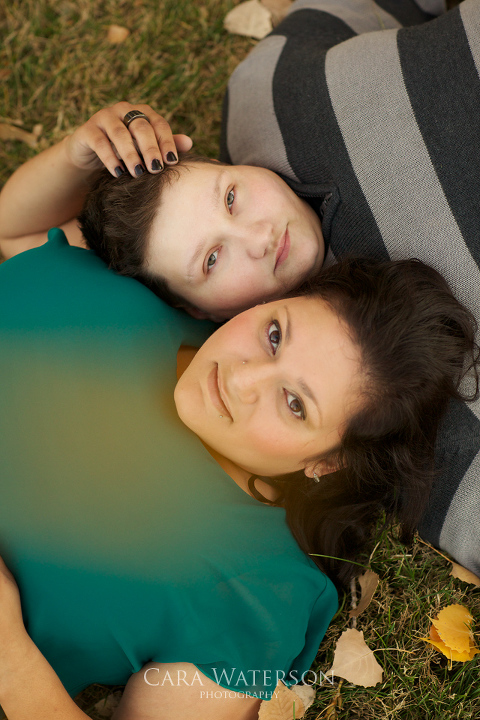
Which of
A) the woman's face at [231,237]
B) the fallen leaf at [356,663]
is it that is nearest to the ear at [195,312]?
the woman's face at [231,237]

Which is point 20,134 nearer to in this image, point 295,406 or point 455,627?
point 295,406

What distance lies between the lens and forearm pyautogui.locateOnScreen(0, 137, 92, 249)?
2492mm

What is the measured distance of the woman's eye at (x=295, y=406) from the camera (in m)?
1.75

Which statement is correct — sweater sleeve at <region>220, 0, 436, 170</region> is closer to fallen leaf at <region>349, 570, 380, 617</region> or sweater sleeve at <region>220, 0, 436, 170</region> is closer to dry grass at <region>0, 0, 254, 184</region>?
dry grass at <region>0, 0, 254, 184</region>

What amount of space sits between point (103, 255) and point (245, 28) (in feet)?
5.97

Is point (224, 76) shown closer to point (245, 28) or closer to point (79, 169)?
point (245, 28)

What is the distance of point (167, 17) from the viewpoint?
3227 millimetres

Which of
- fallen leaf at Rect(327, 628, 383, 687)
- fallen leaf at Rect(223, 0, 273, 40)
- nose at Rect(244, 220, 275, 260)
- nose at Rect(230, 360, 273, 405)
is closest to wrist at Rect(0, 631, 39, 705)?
nose at Rect(230, 360, 273, 405)

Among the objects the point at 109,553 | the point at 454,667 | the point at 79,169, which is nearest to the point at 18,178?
the point at 79,169

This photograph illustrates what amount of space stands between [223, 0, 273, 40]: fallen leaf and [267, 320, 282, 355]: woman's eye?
7.20 ft

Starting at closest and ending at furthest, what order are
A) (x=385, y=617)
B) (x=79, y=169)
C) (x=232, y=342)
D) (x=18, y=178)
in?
(x=232, y=342) < (x=385, y=617) < (x=79, y=169) < (x=18, y=178)

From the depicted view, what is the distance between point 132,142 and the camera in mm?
2131

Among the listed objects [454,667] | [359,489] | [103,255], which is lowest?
[454,667]

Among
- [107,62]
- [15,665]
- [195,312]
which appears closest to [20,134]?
[107,62]
